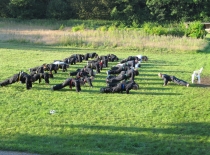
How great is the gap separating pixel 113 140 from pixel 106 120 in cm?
141

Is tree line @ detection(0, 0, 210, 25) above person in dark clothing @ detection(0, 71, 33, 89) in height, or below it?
above

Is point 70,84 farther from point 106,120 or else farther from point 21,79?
point 106,120

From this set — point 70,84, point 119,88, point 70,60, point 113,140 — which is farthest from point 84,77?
point 113,140

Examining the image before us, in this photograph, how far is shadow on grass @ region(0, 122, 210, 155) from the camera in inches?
287

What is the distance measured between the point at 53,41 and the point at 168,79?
17.5m

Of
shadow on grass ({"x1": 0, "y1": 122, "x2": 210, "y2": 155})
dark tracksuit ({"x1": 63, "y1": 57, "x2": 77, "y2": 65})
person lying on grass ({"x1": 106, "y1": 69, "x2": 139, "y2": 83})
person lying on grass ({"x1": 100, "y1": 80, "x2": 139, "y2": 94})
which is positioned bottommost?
shadow on grass ({"x1": 0, "y1": 122, "x2": 210, "y2": 155})

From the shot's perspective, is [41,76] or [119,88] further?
[41,76]

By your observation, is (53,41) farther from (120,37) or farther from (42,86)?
(42,86)

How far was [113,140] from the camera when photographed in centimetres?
780

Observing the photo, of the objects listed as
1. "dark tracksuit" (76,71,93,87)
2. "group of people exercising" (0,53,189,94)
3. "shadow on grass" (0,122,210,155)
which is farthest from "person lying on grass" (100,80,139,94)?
"shadow on grass" (0,122,210,155)

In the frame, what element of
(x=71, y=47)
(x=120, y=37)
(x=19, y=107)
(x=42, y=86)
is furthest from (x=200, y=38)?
(x=19, y=107)

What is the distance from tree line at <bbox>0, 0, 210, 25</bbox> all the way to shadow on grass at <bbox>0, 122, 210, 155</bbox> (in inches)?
1714

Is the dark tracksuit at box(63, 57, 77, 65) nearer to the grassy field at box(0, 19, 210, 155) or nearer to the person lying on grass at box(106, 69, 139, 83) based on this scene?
the grassy field at box(0, 19, 210, 155)

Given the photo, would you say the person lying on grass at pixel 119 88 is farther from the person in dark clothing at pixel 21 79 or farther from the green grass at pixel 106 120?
the person in dark clothing at pixel 21 79
